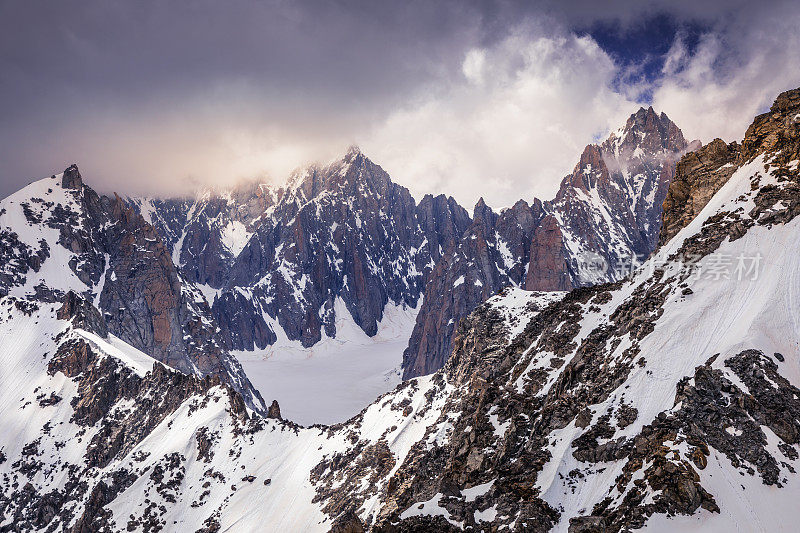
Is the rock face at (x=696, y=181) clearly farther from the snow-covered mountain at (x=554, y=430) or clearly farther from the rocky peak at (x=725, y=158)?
the snow-covered mountain at (x=554, y=430)

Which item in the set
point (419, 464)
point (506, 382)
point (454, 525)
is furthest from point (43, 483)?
point (454, 525)

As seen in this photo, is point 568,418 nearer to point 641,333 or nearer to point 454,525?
point 641,333

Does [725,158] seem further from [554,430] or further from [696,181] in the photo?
[554,430]

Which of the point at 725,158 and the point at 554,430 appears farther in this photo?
the point at 725,158

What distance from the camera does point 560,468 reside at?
119ft

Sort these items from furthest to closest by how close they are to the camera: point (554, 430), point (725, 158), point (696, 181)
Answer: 1. point (696, 181)
2. point (725, 158)
3. point (554, 430)

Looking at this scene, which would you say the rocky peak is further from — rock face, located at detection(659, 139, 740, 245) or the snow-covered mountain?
the snow-covered mountain

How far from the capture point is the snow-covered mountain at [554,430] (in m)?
31.2

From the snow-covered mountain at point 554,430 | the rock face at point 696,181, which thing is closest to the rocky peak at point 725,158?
the rock face at point 696,181

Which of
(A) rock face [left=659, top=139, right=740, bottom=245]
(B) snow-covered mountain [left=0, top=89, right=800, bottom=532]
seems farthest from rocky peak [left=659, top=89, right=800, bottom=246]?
(B) snow-covered mountain [left=0, top=89, right=800, bottom=532]

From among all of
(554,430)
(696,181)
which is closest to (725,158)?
(696,181)

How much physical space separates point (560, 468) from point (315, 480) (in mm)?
73512

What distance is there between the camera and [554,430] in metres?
41.8

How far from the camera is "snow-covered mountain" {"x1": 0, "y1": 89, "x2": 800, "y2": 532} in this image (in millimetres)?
31250
